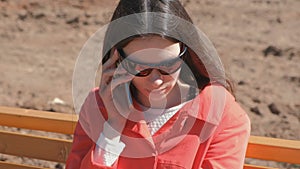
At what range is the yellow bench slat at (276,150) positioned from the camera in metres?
2.18

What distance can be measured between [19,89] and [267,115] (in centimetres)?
180

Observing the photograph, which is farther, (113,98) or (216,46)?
(216,46)

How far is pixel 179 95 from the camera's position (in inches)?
78.5

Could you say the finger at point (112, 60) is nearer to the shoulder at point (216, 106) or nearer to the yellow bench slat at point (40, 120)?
the shoulder at point (216, 106)

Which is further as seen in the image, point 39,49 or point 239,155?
point 39,49

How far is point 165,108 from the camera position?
1994 millimetres

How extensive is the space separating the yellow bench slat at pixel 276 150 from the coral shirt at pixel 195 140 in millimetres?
209

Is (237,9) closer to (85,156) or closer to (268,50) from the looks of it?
(268,50)

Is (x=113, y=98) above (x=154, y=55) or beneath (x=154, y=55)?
beneath

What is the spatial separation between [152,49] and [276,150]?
588mm

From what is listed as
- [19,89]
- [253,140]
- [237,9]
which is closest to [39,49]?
[19,89]

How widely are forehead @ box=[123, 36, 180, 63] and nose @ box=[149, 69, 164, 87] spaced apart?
0.10ft

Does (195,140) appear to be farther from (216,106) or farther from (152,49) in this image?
(152,49)

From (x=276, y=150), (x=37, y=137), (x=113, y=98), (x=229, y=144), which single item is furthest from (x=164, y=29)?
(x=37, y=137)
